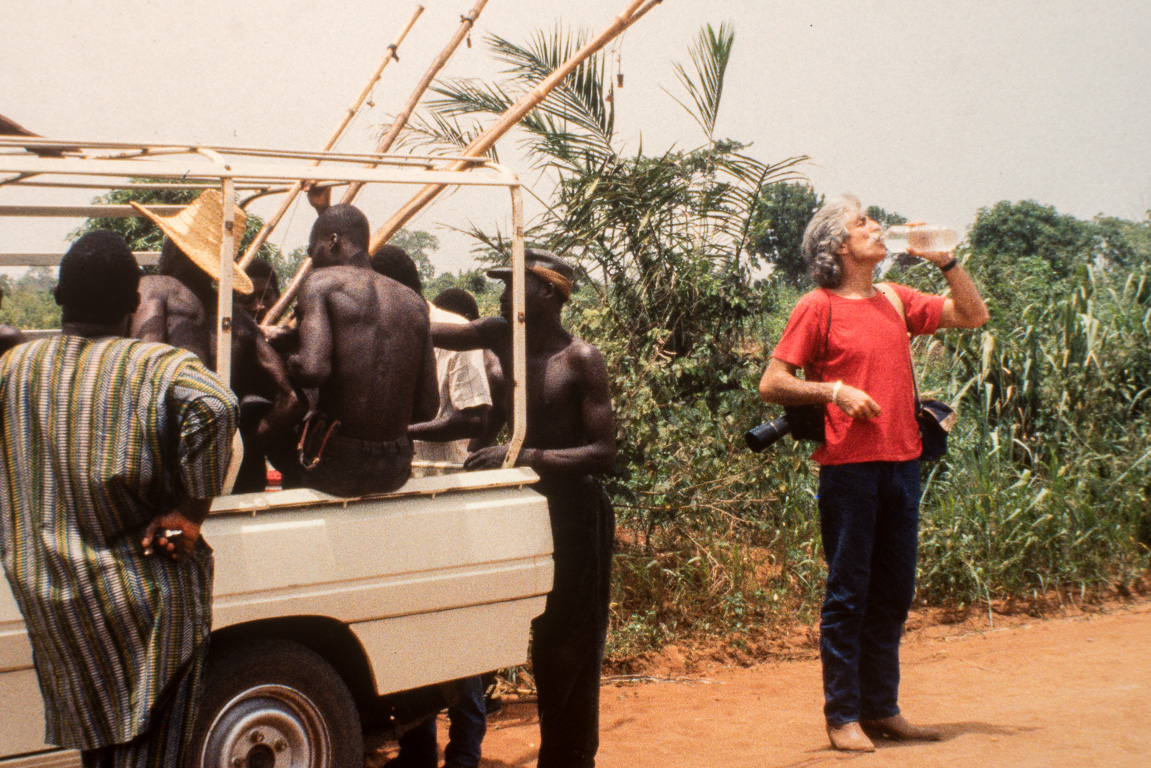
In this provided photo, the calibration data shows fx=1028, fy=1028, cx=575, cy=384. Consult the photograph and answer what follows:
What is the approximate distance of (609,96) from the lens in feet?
22.6

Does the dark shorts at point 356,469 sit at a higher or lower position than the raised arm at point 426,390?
lower

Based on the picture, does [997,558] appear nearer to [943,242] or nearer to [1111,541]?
[1111,541]

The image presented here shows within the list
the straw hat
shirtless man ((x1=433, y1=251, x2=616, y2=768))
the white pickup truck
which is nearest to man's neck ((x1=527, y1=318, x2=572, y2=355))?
shirtless man ((x1=433, y1=251, x2=616, y2=768))

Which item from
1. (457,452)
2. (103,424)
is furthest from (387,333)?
(457,452)

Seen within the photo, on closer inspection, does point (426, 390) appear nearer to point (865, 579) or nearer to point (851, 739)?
point (865, 579)

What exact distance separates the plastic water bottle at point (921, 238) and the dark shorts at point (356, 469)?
214 cm

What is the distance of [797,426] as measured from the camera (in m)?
3.98

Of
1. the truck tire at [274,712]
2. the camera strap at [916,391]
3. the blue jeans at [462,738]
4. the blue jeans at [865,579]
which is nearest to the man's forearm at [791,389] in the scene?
the blue jeans at [865,579]

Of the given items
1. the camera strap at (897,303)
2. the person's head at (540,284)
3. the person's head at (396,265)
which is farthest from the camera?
the person's head at (396,265)

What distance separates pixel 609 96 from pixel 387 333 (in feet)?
13.8

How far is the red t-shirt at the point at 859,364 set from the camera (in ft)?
12.7

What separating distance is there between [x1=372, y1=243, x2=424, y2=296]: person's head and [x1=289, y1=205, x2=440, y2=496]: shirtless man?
87 cm

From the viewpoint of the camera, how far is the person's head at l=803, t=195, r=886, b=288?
3971 millimetres

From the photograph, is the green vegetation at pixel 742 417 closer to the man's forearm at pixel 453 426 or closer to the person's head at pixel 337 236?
the man's forearm at pixel 453 426
